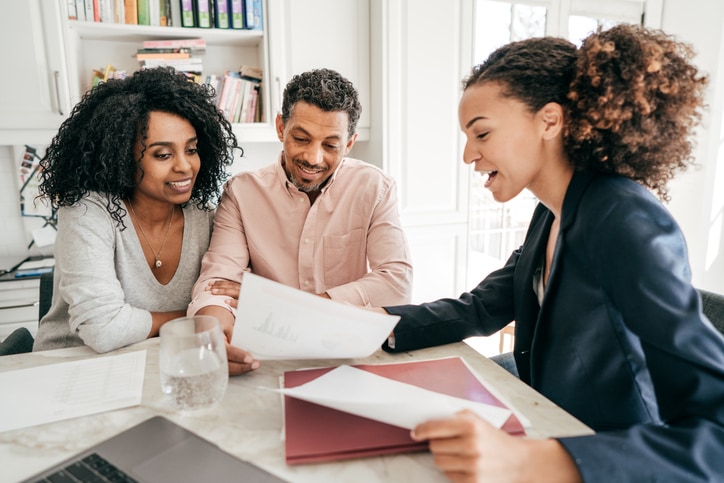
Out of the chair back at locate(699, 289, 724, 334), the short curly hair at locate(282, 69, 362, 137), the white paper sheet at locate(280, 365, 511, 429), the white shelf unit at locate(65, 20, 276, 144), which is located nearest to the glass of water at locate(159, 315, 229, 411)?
the white paper sheet at locate(280, 365, 511, 429)

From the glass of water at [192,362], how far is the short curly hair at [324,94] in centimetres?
93

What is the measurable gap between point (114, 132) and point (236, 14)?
1.34 m

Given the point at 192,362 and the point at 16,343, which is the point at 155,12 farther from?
the point at 192,362

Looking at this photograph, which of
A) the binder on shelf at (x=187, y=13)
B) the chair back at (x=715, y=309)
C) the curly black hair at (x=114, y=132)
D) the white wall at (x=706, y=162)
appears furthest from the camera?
the white wall at (x=706, y=162)

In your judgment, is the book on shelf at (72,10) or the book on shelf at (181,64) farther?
the book on shelf at (181,64)

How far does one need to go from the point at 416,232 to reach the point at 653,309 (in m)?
2.13

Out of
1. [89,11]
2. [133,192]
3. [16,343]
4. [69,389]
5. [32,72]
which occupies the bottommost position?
[16,343]

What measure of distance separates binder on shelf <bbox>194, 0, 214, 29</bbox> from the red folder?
2123mm

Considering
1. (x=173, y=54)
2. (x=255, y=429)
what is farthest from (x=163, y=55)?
(x=255, y=429)

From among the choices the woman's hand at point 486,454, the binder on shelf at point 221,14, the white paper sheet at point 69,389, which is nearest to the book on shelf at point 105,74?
the binder on shelf at point 221,14

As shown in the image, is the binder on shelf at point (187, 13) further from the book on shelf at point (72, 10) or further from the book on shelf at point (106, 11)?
the book on shelf at point (72, 10)

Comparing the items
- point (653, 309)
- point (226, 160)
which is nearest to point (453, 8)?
point (226, 160)

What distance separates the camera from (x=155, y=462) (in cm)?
67

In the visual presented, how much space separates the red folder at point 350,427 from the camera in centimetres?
68
